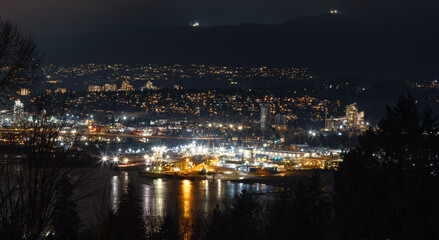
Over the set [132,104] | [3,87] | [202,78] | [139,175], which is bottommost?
[139,175]

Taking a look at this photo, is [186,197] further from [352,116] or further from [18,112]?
[352,116]

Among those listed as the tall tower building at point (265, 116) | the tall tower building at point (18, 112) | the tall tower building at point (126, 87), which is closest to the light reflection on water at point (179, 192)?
the tall tower building at point (18, 112)

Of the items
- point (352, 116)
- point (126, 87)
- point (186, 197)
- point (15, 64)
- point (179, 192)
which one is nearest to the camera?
point (15, 64)

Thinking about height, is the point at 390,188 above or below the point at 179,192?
above

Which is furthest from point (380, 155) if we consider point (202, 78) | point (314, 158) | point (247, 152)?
point (202, 78)

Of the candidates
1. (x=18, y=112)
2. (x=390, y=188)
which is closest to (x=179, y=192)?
(x=390, y=188)

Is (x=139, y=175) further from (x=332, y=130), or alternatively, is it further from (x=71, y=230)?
(x=332, y=130)
